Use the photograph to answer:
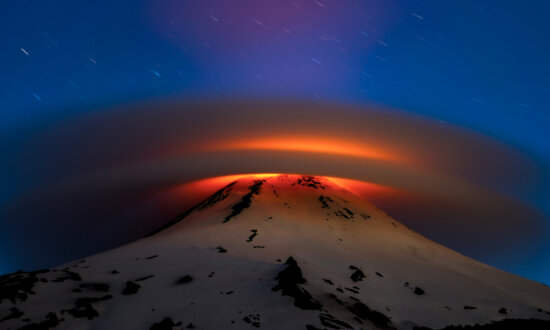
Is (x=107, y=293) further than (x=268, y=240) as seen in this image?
No

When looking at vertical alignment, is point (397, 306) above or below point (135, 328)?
above

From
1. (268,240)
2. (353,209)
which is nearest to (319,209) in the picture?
(353,209)

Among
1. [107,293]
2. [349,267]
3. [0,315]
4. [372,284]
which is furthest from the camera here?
[349,267]

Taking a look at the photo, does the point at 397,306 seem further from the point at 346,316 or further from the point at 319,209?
the point at 319,209

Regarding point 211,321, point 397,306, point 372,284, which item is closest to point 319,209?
point 372,284

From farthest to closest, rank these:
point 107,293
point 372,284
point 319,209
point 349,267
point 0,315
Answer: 1. point 319,209
2. point 349,267
3. point 372,284
4. point 107,293
5. point 0,315

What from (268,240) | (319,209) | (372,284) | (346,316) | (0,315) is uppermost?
(319,209)
